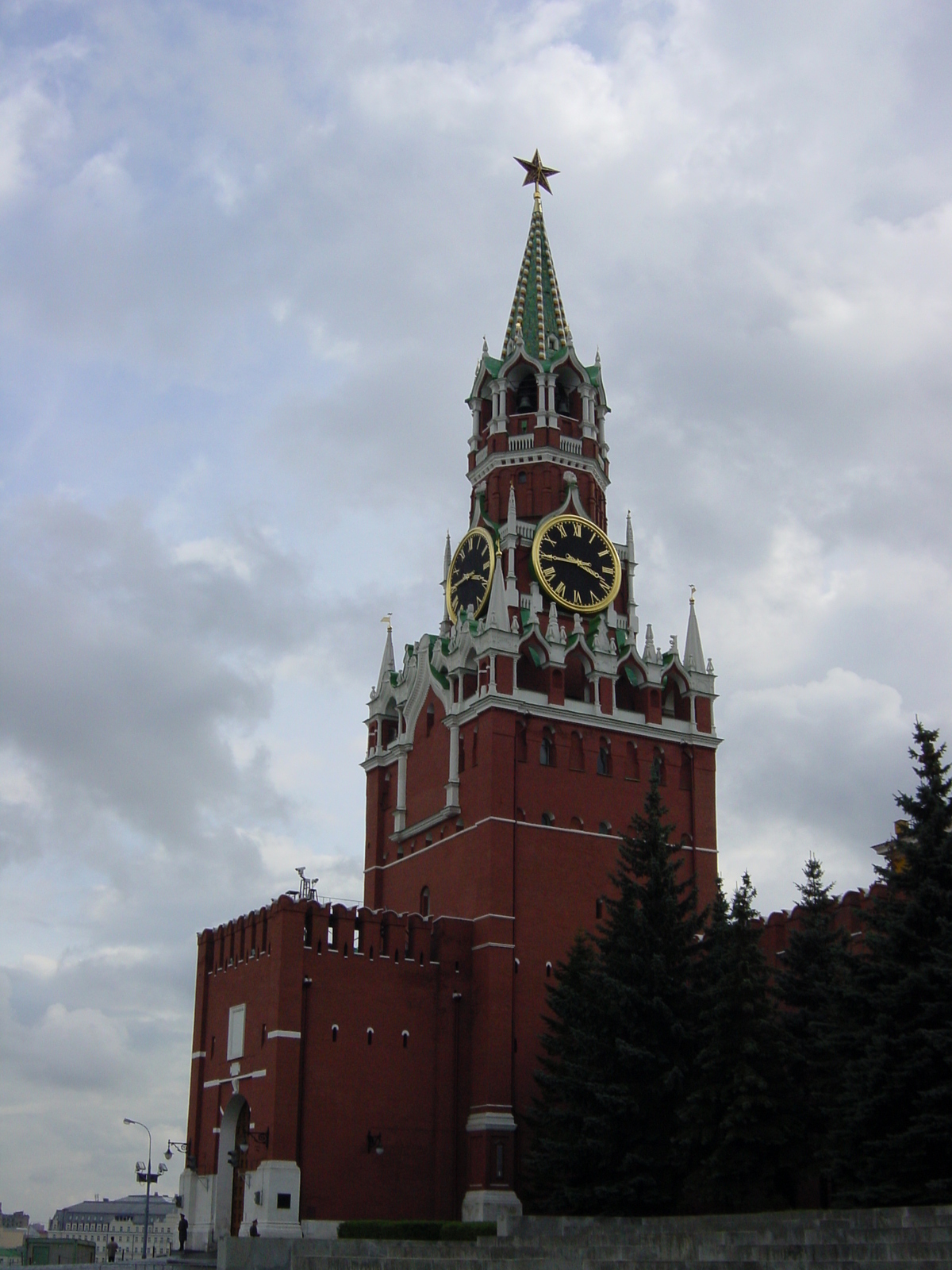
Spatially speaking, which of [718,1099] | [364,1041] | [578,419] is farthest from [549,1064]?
[578,419]

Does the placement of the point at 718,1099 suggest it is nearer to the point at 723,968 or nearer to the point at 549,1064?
the point at 723,968

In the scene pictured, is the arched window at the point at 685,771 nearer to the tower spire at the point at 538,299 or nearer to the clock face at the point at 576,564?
the clock face at the point at 576,564

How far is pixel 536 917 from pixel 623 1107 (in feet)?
36.6

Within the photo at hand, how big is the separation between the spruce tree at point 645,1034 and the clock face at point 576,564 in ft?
48.4

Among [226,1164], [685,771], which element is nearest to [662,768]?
[685,771]

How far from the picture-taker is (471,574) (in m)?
54.4

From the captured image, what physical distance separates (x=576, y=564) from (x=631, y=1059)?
837 inches

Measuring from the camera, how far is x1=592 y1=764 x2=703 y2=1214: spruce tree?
3653 centimetres

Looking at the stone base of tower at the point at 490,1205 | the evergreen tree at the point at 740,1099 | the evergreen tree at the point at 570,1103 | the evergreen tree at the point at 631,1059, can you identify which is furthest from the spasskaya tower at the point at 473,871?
the evergreen tree at the point at 740,1099

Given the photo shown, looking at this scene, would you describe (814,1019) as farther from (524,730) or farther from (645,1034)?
(524,730)

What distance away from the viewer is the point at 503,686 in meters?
49.2

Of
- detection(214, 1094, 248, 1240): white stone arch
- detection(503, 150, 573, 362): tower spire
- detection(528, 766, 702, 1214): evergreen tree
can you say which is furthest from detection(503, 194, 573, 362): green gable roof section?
detection(214, 1094, 248, 1240): white stone arch

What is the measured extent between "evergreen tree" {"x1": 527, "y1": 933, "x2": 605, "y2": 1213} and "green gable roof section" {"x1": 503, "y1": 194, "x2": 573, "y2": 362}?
2506 cm

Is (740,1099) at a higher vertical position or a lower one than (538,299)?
lower
